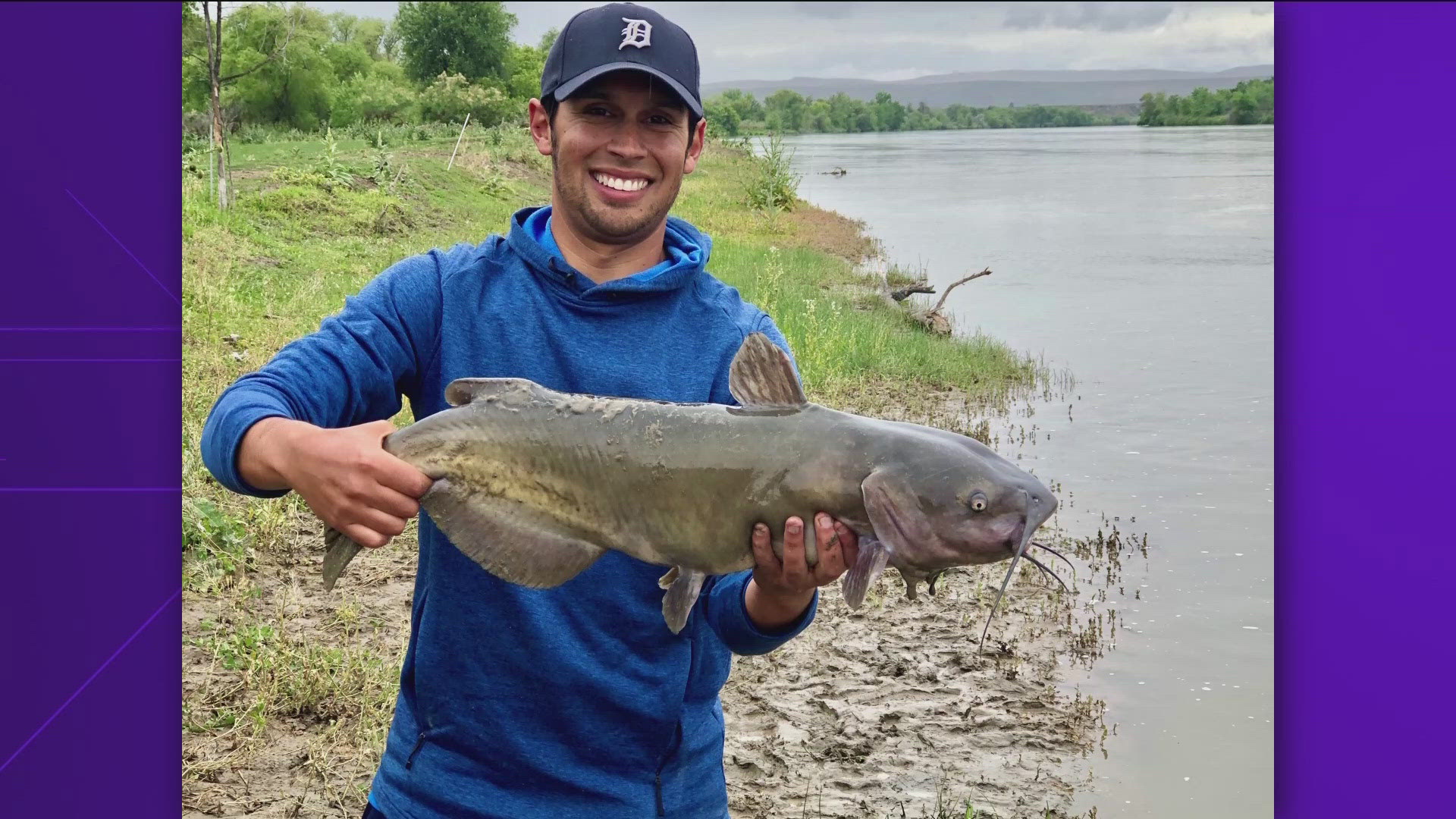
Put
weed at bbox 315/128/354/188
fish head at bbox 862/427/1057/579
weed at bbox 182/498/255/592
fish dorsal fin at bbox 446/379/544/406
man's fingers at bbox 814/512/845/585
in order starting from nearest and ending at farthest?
fish head at bbox 862/427/1057/579 → man's fingers at bbox 814/512/845/585 → fish dorsal fin at bbox 446/379/544/406 → weed at bbox 182/498/255/592 → weed at bbox 315/128/354/188

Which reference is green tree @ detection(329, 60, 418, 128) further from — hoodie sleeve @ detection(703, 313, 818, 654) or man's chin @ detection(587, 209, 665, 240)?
hoodie sleeve @ detection(703, 313, 818, 654)

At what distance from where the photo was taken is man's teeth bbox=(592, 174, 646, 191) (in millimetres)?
2312

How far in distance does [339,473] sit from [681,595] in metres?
0.58

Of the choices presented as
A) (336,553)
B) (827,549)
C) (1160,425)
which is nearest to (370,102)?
(1160,425)

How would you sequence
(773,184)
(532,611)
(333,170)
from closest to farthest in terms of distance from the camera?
(532,611) → (333,170) → (773,184)

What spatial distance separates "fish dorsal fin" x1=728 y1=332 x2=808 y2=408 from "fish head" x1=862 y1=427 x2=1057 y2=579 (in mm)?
217

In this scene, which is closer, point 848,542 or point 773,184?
point 848,542

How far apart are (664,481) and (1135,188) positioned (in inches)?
1680

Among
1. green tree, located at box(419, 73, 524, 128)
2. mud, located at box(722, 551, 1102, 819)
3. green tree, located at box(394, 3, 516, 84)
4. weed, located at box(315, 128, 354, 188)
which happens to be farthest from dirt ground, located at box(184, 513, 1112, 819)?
green tree, located at box(394, 3, 516, 84)

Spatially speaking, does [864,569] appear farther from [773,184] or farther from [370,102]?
[370,102]

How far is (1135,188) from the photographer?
4169cm

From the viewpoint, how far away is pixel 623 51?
88.8 inches

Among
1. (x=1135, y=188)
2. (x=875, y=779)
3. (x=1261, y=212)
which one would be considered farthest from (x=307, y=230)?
(x=1135, y=188)

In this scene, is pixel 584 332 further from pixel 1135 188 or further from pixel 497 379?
pixel 1135 188
